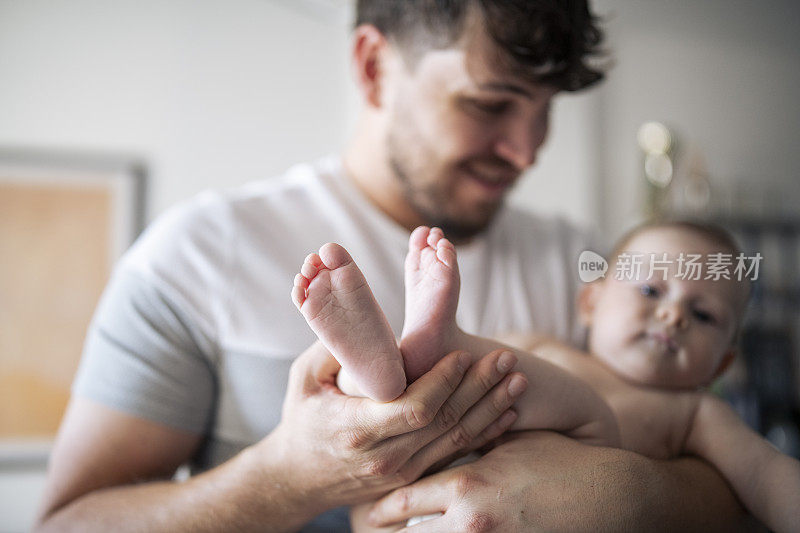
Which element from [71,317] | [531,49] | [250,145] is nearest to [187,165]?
[250,145]

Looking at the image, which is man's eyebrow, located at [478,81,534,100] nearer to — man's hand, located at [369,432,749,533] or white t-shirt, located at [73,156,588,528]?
white t-shirt, located at [73,156,588,528]

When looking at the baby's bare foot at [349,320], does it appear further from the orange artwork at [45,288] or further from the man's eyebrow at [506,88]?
the orange artwork at [45,288]

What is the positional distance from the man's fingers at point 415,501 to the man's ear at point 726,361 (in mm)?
241

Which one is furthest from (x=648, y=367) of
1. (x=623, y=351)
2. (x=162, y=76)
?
(x=162, y=76)

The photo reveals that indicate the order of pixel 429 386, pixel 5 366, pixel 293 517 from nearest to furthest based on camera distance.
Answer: pixel 429 386, pixel 293 517, pixel 5 366

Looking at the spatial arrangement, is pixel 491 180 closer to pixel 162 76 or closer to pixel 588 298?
pixel 588 298

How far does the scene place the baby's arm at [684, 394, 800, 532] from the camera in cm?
41

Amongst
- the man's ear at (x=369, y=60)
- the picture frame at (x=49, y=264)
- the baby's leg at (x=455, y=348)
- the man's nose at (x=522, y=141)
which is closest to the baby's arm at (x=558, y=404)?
the baby's leg at (x=455, y=348)

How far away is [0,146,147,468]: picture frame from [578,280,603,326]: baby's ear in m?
1.34

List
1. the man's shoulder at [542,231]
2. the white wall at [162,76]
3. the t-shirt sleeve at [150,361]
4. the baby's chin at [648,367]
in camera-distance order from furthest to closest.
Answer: the white wall at [162,76] < the man's shoulder at [542,231] < the t-shirt sleeve at [150,361] < the baby's chin at [648,367]

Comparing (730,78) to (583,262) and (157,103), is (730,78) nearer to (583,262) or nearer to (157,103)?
(583,262)

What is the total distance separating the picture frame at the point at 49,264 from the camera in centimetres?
149

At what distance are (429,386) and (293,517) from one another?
22cm

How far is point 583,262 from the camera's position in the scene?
0.40 metres
